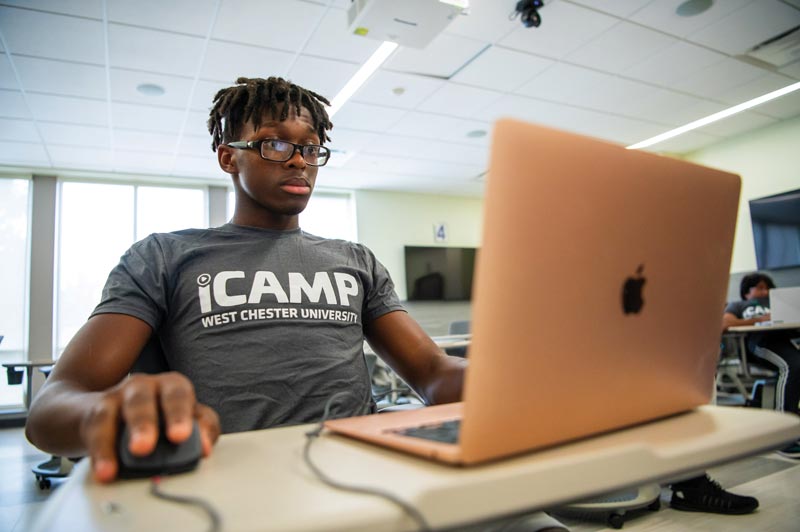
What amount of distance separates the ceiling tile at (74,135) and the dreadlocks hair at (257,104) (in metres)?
4.22

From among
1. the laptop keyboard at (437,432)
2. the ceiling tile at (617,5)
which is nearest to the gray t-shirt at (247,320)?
the laptop keyboard at (437,432)

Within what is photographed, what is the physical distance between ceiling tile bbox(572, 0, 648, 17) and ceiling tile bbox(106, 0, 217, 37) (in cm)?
233

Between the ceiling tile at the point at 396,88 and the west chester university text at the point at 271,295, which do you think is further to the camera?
the ceiling tile at the point at 396,88

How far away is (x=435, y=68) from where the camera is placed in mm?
3982

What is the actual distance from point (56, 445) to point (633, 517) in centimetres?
194

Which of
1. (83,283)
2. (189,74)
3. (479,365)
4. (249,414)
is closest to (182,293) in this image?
(249,414)

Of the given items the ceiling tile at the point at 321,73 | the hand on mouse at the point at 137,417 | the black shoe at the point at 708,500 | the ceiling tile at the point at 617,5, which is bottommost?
the black shoe at the point at 708,500

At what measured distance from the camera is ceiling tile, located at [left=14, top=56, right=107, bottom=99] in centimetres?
359

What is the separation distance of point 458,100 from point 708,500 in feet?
11.8

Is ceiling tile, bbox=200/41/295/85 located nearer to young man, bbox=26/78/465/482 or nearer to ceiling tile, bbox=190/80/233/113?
ceiling tile, bbox=190/80/233/113

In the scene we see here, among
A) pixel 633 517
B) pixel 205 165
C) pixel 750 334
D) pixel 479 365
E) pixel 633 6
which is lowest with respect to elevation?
pixel 633 517

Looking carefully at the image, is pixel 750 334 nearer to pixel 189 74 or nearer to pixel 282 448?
pixel 282 448

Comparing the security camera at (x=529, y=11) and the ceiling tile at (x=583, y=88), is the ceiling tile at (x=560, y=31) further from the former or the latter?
the ceiling tile at (x=583, y=88)

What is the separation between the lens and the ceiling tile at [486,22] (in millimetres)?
3223
